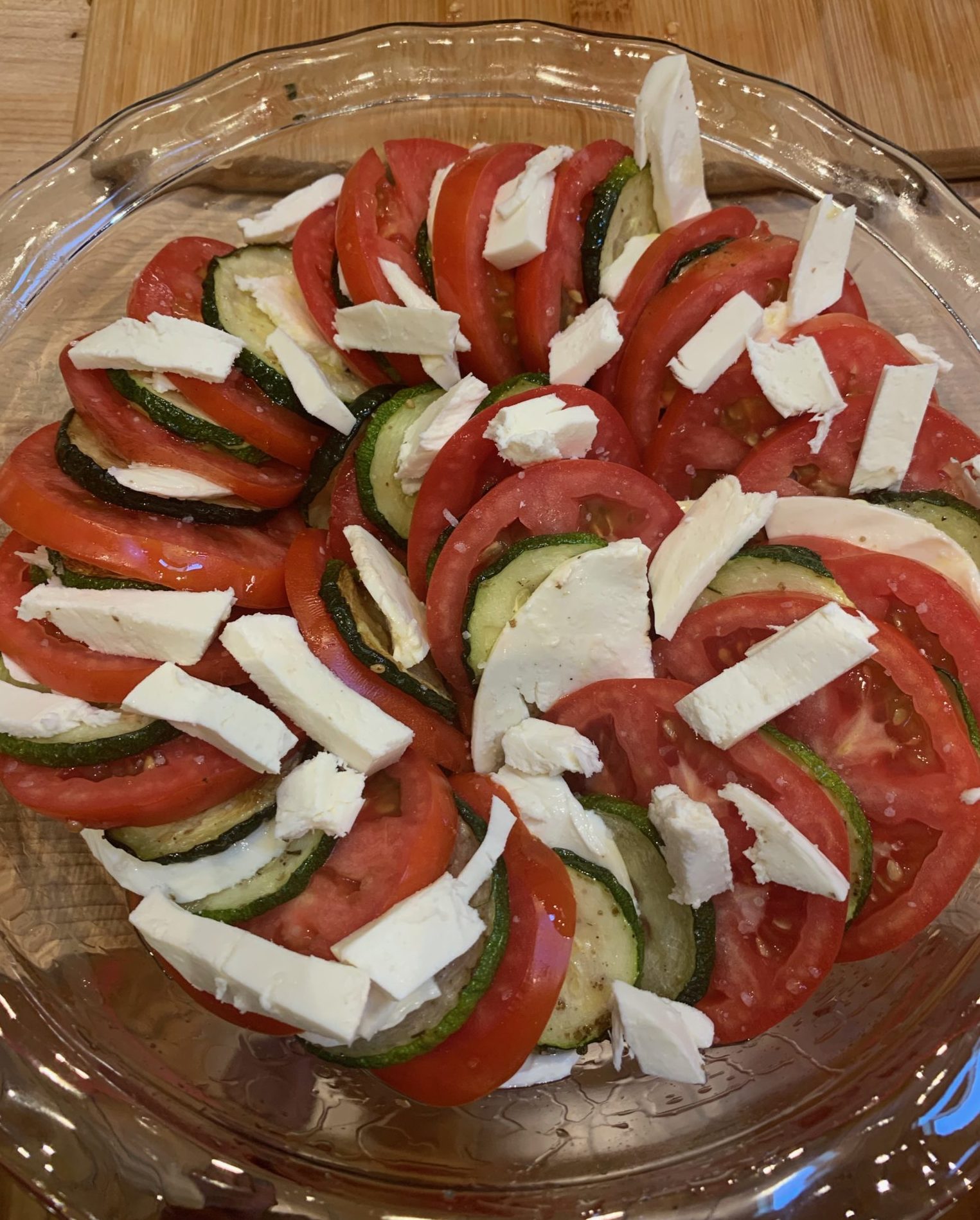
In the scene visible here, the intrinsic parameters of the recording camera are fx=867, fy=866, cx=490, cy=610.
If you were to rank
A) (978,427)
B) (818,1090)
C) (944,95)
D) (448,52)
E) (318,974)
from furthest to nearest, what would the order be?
(944,95) → (448,52) → (978,427) → (818,1090) → (318,974)

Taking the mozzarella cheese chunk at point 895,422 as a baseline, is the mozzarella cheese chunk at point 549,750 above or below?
below

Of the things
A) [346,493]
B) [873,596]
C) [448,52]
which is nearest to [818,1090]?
[873,596]

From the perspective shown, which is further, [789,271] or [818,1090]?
[789,271]

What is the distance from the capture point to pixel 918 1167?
1563 millimetres

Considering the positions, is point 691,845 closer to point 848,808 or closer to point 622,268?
point 848,808

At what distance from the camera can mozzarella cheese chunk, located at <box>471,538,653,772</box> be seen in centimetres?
156

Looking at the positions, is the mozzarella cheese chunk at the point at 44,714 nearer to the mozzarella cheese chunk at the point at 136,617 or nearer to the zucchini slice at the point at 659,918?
the mozzarella cheese chunk at the point at 136,617

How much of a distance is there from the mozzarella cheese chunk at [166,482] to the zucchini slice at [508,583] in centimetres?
59

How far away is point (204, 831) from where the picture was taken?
162 centimetres

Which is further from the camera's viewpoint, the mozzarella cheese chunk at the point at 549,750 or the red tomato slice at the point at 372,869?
the mozzarella cheese chunk at the point at 549,750

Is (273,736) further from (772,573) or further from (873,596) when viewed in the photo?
(873,596)

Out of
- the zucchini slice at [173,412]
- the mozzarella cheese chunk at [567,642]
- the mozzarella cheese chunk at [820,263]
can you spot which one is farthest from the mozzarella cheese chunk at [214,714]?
the mozzarella cheese chunk at [820,263]

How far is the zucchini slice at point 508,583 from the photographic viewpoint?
1601mm

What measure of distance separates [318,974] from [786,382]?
4.61 ft
